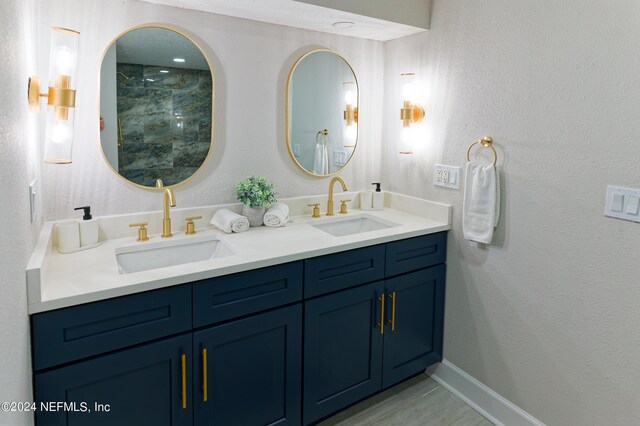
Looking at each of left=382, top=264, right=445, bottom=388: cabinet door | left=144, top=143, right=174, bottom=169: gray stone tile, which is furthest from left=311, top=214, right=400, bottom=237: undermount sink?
left=144, top=143, right=174, bottom=169: gray stone tile

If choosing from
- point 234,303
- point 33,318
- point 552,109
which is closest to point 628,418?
point 552,109

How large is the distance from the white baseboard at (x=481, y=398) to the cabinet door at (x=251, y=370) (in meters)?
0.97

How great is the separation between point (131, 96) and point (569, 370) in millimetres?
2275

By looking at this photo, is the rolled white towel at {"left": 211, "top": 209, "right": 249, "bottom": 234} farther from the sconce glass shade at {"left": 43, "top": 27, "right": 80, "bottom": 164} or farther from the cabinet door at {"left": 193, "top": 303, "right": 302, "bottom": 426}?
the sconce glass shade at {"left": 43, "top": 27, "right": 80, "bottom": 164}

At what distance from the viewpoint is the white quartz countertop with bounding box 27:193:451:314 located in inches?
52.1

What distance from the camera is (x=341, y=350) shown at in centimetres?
200

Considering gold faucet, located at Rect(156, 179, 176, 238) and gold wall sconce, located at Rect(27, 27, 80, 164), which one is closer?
gold wall sconce, located at Rect(27, 27, 80, 164)

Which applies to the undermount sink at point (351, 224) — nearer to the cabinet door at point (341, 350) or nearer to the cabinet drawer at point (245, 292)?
the cabinet door at point (341, 350)

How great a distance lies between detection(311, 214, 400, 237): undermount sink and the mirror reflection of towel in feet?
1.07

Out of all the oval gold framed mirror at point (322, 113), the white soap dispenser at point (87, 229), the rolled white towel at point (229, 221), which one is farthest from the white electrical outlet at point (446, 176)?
the white soap dispenser at point (87, 229)

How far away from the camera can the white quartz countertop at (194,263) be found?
52.1 inches

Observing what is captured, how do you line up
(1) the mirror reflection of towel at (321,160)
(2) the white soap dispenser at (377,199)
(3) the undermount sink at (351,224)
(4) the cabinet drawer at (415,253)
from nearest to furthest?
(4) the cabinet drawer at (415,253), (3) the undermount sink at (351,224), (1) the mirror reflection of towel at (321,160), (2) the white soap dispenser at (377,199)

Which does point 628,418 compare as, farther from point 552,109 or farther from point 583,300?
point 552,109

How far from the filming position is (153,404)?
1500mm
